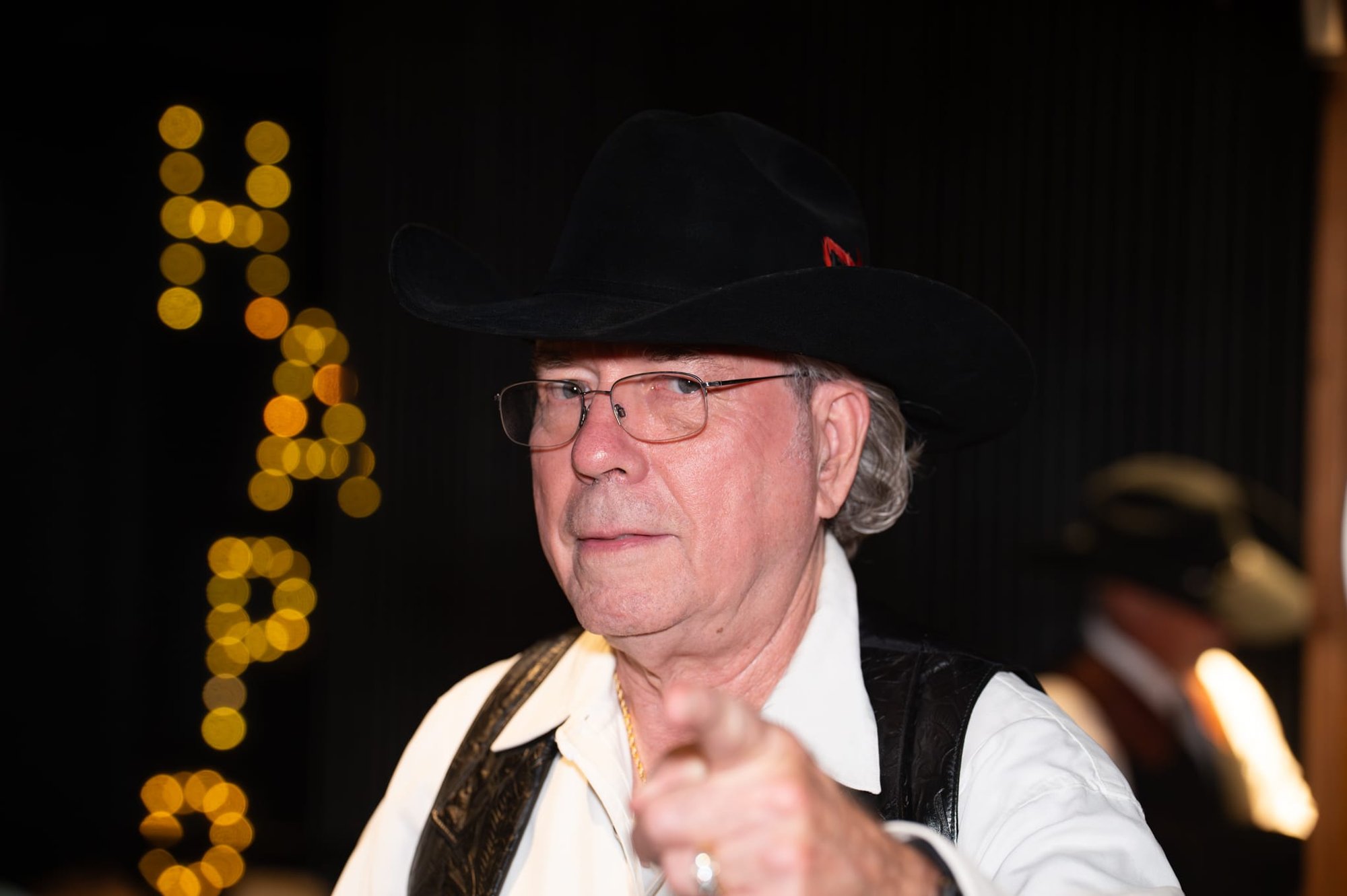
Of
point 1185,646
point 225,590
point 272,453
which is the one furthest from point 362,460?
point 1185,646

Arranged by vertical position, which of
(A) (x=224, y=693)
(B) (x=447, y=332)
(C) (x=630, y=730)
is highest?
(B) (x=447, y=332)

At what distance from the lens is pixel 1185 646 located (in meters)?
3.23

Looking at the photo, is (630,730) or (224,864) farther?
(224,864)

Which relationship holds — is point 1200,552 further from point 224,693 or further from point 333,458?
point 224,693

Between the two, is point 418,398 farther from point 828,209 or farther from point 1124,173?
point 828,209

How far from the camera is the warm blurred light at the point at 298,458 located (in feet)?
15.2

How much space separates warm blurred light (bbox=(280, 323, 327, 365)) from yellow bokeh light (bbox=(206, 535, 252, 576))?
2.49ft

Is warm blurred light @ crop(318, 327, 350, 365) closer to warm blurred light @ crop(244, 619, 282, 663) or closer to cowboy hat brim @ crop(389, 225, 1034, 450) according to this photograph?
warm blurred light @ crop(244, 619, 282, 663)

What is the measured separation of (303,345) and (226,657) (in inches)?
50.1

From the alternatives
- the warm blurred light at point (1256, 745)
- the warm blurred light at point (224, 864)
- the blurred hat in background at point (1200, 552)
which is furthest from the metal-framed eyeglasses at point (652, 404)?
the warm blurred light at point (224, 864)

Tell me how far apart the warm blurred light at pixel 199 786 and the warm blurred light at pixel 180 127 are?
95.9 inches

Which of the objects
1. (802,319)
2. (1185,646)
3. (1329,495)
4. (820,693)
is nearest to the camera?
(802,319)

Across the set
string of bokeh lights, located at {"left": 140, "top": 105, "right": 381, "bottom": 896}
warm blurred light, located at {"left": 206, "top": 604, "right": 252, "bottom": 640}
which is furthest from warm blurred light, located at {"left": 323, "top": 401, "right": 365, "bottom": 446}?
warm blurred light, located at {"left": 206, "top": 604, "right": 252, "bottom": 640}

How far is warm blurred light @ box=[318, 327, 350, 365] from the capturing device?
4660 millimetres
